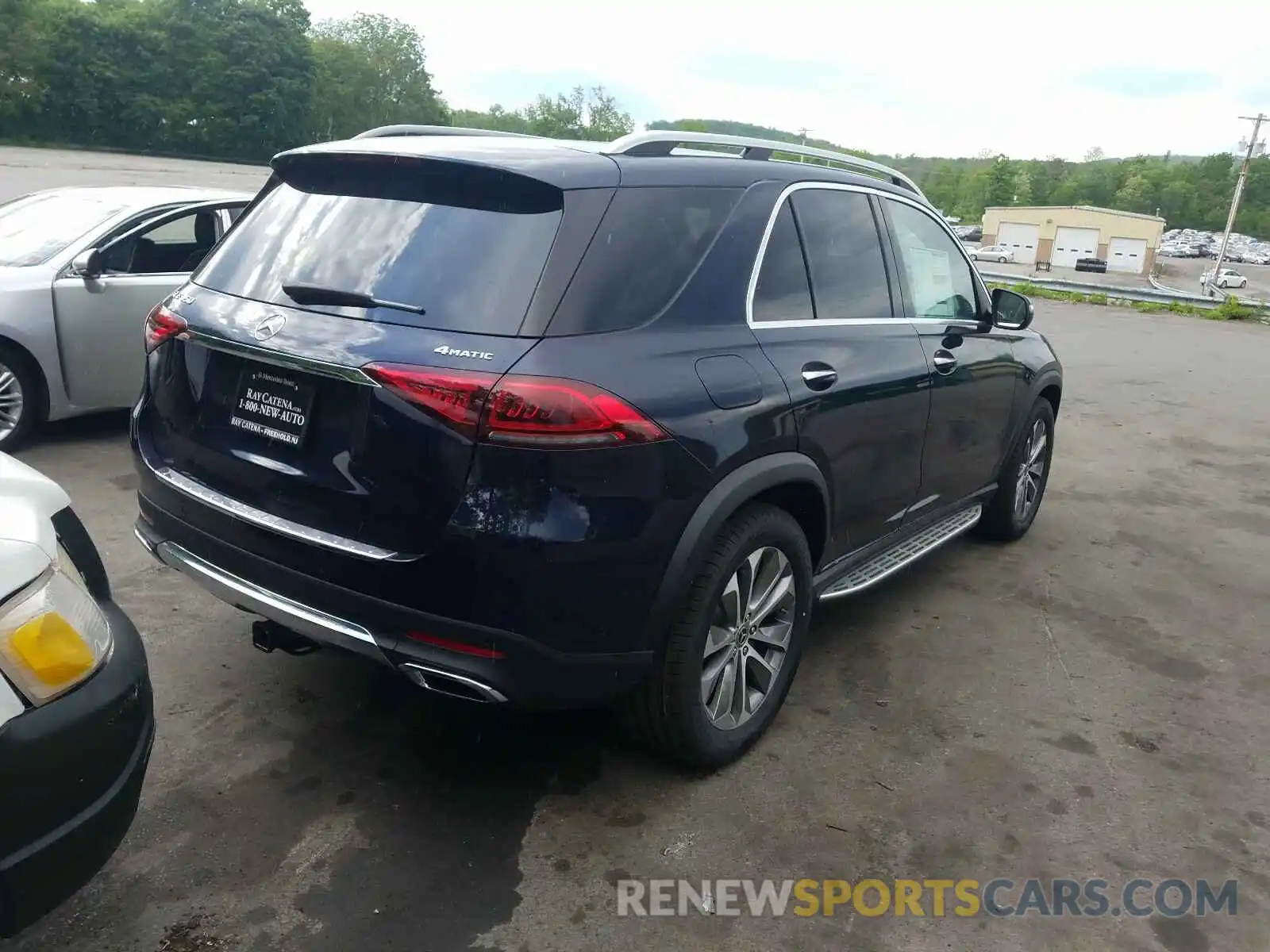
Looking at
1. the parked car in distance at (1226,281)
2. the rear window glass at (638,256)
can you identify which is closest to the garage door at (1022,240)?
the parked car in distance at (1226,281)

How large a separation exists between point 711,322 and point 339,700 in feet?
5.98

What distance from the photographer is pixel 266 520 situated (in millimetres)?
2701

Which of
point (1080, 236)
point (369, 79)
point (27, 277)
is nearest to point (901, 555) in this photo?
point (27, 277)

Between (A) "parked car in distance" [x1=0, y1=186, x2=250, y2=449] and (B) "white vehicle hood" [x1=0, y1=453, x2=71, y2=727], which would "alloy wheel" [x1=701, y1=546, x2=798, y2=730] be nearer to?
(B) "white vehicle hood" [x1=0, y1=453, x2=71, y2=727]

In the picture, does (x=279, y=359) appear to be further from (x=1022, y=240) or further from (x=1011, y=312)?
(x=1022, y=240)

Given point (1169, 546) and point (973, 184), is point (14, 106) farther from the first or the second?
point (973, 184)

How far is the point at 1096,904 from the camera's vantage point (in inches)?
106

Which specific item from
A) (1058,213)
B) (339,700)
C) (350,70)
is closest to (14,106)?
(350,70)

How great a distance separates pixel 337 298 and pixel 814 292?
5.29ft

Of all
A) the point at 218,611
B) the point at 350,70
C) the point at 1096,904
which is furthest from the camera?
the point at 350,70

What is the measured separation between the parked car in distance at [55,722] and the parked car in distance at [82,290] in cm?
407

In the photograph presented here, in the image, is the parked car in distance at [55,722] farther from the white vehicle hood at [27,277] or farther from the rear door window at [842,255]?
the white vehicle hood at [27,277]

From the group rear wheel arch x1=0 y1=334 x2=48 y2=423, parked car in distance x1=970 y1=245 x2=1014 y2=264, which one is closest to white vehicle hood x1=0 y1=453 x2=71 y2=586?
rear wheel arch x1=0 y1=334 x2=48 y2=423

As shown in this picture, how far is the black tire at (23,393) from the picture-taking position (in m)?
5.70
